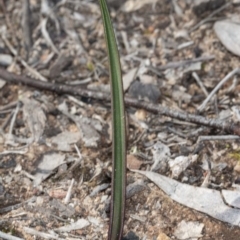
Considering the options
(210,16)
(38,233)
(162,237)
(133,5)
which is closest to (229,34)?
(210,16)

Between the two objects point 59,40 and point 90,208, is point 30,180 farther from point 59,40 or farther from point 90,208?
point 59,40

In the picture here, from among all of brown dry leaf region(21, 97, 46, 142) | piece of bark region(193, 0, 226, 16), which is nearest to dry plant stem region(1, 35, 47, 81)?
brown dry leaf region(21, 97, 46, 142)

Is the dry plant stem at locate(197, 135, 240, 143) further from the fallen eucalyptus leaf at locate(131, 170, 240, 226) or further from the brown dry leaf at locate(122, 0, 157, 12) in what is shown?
the brown dry leaf at locate(122, 0, 157, 12)

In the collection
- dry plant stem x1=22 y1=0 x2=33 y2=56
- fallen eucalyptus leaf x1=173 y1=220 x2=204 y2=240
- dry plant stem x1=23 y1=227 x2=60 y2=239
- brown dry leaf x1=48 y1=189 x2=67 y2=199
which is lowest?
fallen eucalyptus leaf x1=173 y1=220 x2=204 y2=240

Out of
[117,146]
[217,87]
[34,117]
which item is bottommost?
[217,87]

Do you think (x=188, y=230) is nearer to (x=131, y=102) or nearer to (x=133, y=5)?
(x=131, y=102)

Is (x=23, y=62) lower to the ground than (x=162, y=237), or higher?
higher
